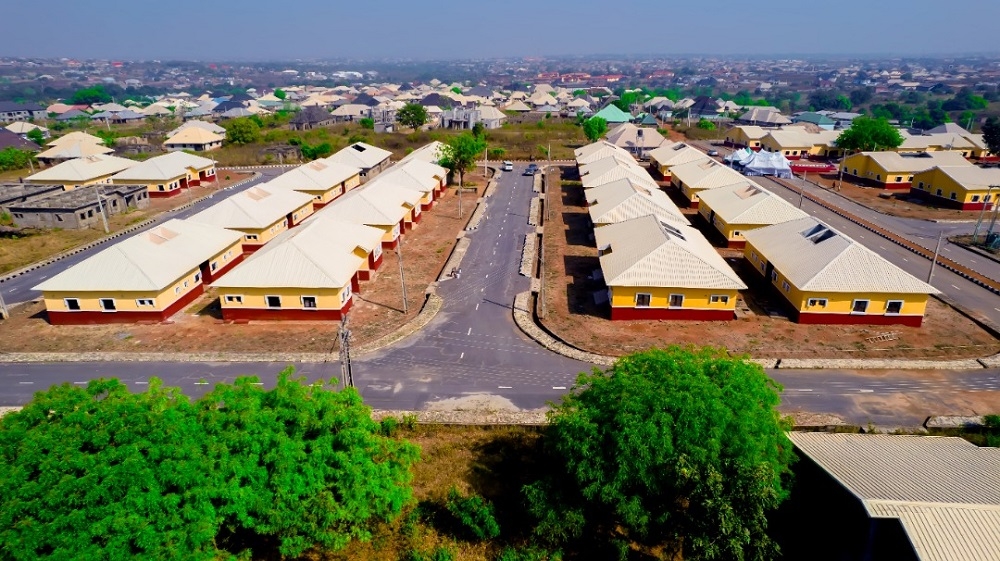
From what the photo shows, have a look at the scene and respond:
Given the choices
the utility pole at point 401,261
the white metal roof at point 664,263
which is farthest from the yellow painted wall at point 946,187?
the utility pole at point 401,261

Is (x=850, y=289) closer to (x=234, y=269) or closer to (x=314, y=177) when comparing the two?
(x=234, y=269)

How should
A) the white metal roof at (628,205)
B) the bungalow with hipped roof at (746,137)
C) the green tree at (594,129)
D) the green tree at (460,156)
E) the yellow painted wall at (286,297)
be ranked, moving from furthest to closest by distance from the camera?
the green tree at (594,129) < the bungalow with hipped roof at (746,137) < the green tree at (460,156) < the white metal roof at (628,205) < the yellow painted wall at (286,297)

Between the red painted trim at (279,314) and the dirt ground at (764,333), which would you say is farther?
the red painted trim at (279,314)

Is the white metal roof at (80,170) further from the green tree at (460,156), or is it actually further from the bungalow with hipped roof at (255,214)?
the green tree at (460,156)

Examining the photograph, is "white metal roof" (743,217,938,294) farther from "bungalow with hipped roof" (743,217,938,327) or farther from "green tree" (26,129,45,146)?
"green tree" (26,129,45,146)

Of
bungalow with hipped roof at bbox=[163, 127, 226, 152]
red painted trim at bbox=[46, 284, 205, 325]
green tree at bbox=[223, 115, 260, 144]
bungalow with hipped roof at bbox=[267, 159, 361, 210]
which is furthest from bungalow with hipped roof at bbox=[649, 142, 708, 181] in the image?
bungalow with hipped roof at bbox=[163, 127, 226, 152]

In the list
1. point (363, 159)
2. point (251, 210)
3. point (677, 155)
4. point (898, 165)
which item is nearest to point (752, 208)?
point (677, 155)
